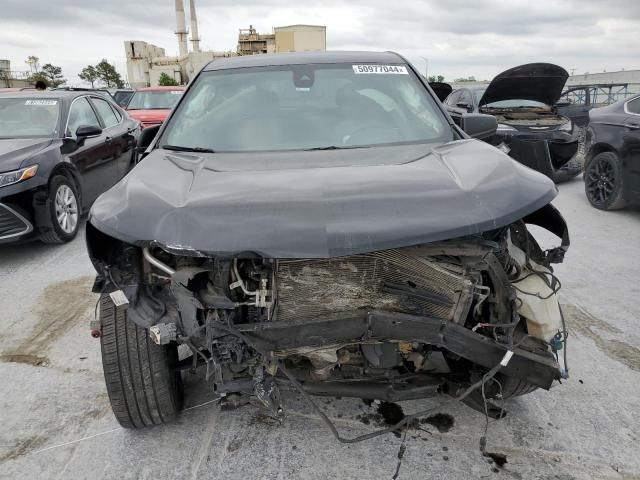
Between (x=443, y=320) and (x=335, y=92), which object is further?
(x=335, y=92)

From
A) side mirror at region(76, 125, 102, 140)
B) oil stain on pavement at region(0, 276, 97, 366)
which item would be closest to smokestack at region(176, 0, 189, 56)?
side mirror at region(76, 125, 102, 140)

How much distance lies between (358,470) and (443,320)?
818 mm

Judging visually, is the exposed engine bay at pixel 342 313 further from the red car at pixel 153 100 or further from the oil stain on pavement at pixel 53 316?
the red car at pixel 153 100

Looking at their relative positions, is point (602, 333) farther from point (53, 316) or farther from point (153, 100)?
point (153, 100)

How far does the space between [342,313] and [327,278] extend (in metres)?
0.15

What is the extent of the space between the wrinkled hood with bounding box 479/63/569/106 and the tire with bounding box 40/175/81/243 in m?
5.64

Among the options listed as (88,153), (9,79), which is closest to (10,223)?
(88,153)

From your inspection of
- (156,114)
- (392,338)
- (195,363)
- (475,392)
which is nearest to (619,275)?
(475,392)

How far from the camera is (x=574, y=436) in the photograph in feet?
7.71

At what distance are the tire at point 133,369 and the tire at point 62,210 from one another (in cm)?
321

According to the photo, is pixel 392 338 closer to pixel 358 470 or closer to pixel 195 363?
pixel 358 470

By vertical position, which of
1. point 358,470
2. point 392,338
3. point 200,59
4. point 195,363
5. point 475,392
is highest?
point 200,59

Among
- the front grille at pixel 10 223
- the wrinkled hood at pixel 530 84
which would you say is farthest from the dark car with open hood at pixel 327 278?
the wrinkled hood at pixel 530 84

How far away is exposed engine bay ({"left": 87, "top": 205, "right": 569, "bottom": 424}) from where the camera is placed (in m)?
1.87
